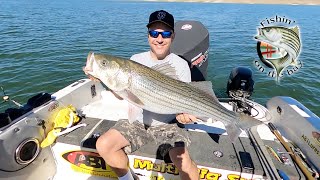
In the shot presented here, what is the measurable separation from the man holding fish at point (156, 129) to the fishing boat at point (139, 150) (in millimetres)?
273

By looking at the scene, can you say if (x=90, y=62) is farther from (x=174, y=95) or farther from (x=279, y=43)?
(x=279, y=43)

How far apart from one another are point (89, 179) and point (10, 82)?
7.55 meters

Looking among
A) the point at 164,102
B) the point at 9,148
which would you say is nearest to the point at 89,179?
the point at 9,148

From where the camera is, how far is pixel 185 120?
351cm

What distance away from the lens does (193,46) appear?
6281 mm

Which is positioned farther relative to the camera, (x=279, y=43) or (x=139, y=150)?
(x=279, y=43)

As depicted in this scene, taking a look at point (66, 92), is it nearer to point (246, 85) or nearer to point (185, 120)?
point (185, 120)

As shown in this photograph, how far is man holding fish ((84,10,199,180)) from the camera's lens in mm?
3525

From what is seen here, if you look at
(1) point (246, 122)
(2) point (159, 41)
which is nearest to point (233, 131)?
(1) point (246, 122)

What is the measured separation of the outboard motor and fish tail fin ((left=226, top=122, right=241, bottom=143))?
2891mm

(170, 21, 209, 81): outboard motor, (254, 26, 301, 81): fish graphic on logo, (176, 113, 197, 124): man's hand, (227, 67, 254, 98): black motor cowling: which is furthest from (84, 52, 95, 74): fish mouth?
(254, 26, 301, 81): fish graphic on logo

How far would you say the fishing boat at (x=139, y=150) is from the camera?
145 inches

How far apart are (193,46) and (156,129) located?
3.08 meters

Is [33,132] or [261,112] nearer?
[33,132]
